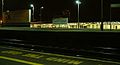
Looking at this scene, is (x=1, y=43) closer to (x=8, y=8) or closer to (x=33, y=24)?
(x=33, y=24)

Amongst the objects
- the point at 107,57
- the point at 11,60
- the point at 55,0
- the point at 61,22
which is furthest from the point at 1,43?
the point at 55,0

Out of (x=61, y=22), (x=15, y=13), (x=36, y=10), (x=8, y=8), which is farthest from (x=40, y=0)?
(x=61, y=22)

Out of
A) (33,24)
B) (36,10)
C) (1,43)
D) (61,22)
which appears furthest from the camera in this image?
(36,10)

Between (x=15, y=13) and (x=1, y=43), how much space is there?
6351 centimetres

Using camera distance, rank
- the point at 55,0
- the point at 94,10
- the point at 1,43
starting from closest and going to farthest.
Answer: the point at 1,43, the point at 94,10, the point at 55,0

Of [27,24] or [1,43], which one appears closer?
[1,43]

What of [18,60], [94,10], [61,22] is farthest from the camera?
[94,10]

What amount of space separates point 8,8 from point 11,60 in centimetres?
7985

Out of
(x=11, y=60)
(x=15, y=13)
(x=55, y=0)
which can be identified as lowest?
(x=11, y=60)

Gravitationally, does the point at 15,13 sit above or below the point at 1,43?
above

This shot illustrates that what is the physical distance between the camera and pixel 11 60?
1070 centimetres

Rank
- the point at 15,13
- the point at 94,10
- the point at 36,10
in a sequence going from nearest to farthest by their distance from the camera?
the point at 15,13, the point at 94,10, the point at 36,10

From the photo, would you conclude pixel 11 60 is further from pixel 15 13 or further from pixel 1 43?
pixel 15 13

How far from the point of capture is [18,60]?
35.0 feet
